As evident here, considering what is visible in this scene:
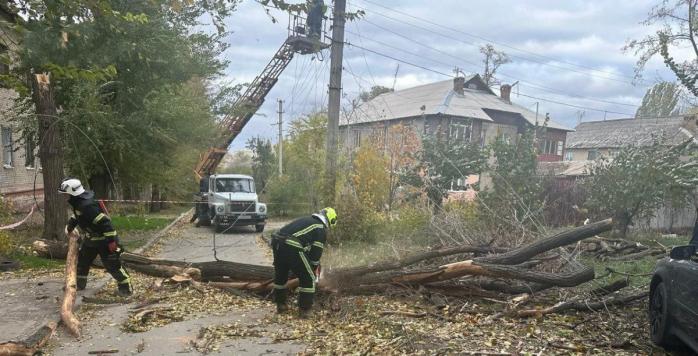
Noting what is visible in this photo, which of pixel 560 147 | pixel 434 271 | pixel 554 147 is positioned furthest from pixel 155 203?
pixel 560 147

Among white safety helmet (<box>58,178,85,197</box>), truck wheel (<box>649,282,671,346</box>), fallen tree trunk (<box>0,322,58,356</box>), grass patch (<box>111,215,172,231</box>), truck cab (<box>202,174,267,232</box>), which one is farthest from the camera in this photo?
truck cab (<box>202,174,267,232</box>)

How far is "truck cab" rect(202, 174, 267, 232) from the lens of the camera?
18844 mm

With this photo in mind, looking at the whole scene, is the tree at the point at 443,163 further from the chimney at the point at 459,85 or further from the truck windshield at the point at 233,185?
the chimney at the point at 459,85

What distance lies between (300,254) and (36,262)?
6.46 m

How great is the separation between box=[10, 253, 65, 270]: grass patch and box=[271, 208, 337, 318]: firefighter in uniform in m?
5.56

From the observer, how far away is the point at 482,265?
700 centimetres

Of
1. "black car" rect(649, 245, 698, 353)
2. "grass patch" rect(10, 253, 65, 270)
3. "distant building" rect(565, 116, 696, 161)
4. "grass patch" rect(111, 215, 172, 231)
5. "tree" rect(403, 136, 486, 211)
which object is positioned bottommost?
"grass patch" rect(111, 215, 172, 231)

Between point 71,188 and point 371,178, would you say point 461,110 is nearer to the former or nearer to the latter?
point 371,178

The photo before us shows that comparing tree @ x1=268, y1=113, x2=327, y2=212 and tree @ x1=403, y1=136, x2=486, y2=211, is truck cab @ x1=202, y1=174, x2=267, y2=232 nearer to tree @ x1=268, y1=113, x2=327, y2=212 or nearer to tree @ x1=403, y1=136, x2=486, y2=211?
tree @ x1=268, y1=113, x2=327, y2=212

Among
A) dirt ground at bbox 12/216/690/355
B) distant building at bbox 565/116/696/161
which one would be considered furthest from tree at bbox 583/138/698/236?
distant building at bbox 565/116/696/161

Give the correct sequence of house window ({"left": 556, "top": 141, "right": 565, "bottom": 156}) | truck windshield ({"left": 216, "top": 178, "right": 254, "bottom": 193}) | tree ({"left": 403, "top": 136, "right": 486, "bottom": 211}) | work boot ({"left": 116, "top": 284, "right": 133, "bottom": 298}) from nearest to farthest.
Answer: work boot ({"left": 116, "top": 284, "right": 133, "bottom": 298}) < tree ({"left": 403, "top": 136, "right": 486, "bottom": 211}) < truck windshield ({"left": 216, "top": 178, "right": 254, "bottom": 193}) < house window ({"left": 556, "top": 141, "right": 565, "bottom": 156})

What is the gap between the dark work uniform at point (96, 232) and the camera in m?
7.57

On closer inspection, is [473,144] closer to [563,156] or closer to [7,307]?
[7,307]

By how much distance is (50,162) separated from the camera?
1146 cm
